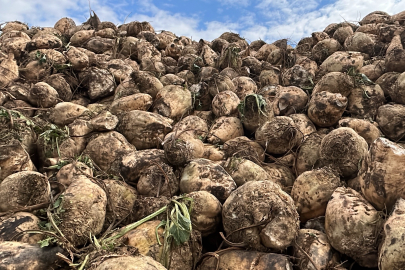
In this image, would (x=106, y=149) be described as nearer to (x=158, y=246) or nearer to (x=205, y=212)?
(x=205, y=212)

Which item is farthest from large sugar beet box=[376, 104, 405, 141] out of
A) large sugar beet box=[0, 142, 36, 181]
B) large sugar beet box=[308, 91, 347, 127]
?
large sugar beet box=[0, 142, 36, 181]

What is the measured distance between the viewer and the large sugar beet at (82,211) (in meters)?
2.86

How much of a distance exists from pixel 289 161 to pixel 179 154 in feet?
5.41

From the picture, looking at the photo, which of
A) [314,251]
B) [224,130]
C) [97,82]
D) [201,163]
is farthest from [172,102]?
[314,251]

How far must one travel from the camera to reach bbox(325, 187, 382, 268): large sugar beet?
280cm

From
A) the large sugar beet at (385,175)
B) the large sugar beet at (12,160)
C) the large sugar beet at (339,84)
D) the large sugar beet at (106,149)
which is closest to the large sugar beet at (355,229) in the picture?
the large sugar beet at (385,175)

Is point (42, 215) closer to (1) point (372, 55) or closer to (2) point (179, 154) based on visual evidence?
(2) point (179, 154)

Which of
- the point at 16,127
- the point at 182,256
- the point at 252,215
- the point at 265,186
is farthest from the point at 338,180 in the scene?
the point at 16,127

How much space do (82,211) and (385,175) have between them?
2.79 metres

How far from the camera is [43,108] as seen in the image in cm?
520

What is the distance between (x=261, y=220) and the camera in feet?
9.32

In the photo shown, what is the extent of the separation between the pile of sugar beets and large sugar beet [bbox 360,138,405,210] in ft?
0.04

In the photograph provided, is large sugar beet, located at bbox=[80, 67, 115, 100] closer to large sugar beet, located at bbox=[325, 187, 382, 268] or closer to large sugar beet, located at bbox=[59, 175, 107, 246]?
large sugar beet, located at bbox=[59, 175, 107, 246]

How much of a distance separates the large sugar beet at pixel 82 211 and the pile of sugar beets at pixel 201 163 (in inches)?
0.5
